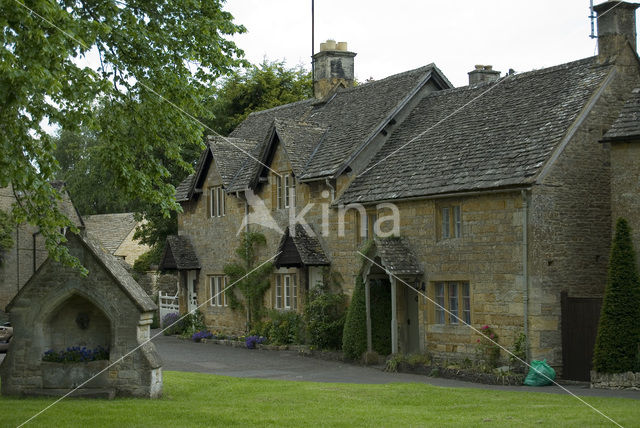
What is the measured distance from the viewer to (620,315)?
19.9 meters

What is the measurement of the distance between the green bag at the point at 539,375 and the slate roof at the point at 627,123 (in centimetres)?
565

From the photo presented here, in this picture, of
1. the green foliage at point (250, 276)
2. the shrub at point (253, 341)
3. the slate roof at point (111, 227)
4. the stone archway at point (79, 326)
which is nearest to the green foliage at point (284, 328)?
the shrub at point (253, 341)

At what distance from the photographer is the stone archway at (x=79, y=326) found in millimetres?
18141

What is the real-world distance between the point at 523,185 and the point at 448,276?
144 inches

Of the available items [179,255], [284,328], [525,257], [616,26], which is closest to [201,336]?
[179,255]

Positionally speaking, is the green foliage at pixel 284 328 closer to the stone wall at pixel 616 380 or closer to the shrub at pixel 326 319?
the shrub at pixel 326 319

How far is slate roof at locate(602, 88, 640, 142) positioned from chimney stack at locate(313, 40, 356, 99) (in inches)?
616

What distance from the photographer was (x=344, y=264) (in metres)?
28.1

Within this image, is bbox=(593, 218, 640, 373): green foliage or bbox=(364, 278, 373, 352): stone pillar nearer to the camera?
bbox=(593, 218, 640, 373): green foliage

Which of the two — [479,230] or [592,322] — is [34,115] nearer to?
[479,230]

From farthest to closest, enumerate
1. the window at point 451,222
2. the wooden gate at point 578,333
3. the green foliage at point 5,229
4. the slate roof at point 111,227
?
the slate roof at point 111,227 < the green foliage at point 5,229 < the window at point 451,222 < the wooden gate at point 578,333

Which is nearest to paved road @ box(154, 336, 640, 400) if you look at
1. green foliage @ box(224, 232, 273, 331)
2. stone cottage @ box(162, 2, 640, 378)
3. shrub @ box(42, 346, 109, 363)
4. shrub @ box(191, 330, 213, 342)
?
stone cottage @ box(162, 2, 640, 378)

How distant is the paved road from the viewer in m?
20.7

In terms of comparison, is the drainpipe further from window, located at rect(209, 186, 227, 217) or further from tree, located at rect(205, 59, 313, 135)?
tree, located at rect(205, 59, 313, 135)
